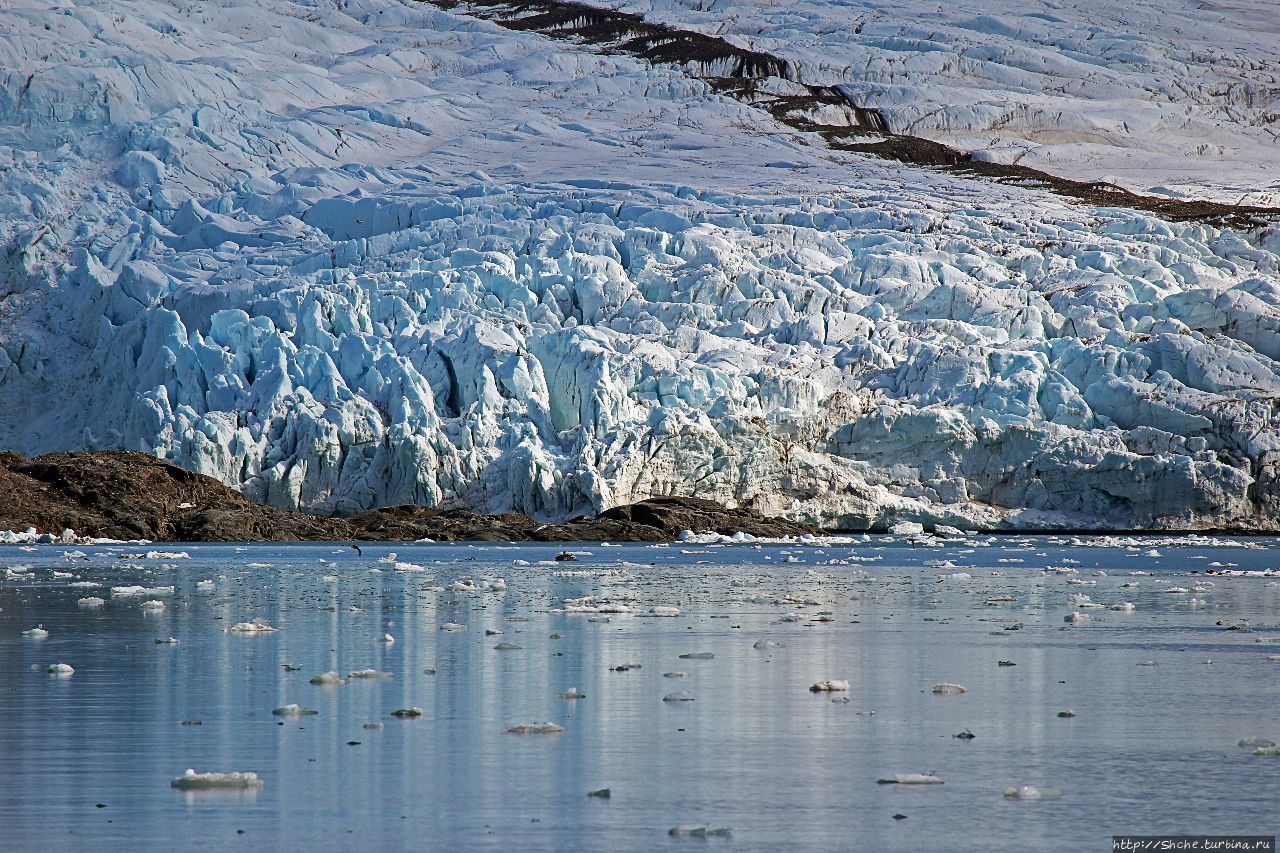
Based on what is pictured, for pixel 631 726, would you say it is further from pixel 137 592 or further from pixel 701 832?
pixel 137 592

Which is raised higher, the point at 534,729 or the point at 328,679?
the point at 534,729

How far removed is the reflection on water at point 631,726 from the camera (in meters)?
4.62

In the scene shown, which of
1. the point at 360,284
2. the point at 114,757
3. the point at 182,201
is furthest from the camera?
the point at 182,201

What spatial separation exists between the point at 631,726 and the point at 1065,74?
2304 inches

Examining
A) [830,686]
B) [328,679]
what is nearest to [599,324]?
[328,679]

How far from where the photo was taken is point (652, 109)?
55.5m

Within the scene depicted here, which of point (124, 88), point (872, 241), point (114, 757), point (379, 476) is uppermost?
point (124, 88)

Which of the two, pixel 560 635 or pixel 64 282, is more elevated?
pixel 64 282

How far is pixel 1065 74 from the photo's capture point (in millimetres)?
60406

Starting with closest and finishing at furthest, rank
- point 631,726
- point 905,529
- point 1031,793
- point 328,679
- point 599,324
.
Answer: point 1031,793
point 631,726
point 328,679
point 905,529
point 599,324

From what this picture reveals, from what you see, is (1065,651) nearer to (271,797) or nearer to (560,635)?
(560,635)

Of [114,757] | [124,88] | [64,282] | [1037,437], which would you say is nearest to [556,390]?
[1037,437]

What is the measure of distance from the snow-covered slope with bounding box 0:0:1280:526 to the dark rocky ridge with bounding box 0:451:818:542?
0.85 meters

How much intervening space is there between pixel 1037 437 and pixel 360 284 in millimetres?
15866
